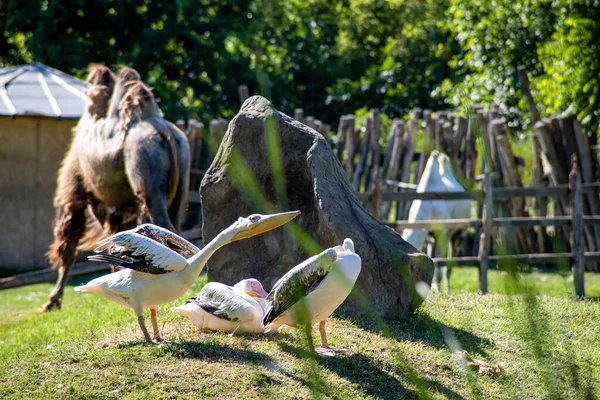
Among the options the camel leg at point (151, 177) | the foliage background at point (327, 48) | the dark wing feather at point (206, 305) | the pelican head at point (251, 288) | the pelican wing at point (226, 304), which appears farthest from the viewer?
the foliage background at point (327, 48)

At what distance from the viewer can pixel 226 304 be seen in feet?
17.6

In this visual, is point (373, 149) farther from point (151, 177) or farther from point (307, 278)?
point (307, 278)

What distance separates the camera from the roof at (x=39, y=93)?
42.8 feet

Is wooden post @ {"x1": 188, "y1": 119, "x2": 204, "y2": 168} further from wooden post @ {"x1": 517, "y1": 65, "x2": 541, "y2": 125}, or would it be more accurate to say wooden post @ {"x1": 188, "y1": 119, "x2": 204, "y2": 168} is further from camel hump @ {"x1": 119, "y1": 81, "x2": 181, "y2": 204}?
wooden post @ {"x1": 517, "y1": 65, "x2": 541, "y2": 125}

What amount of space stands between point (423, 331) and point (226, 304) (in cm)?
143

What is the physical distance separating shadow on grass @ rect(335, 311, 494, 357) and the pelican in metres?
0.67

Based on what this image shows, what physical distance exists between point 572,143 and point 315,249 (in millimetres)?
7388

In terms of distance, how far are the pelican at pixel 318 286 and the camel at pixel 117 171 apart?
312 cm

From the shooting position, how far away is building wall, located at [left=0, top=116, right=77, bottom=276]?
13125 mm

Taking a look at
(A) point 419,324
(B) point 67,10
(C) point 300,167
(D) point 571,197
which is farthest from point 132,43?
(A) point 419,324

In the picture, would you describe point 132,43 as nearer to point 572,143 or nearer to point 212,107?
point 212,107

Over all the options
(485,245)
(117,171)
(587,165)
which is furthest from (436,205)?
(117,171)

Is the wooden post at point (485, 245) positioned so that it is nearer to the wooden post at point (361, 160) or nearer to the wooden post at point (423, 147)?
the wooden post at point (423, 147)

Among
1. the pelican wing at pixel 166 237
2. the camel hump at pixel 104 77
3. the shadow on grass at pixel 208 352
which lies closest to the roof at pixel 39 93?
the camel hump at pixel 104 77
